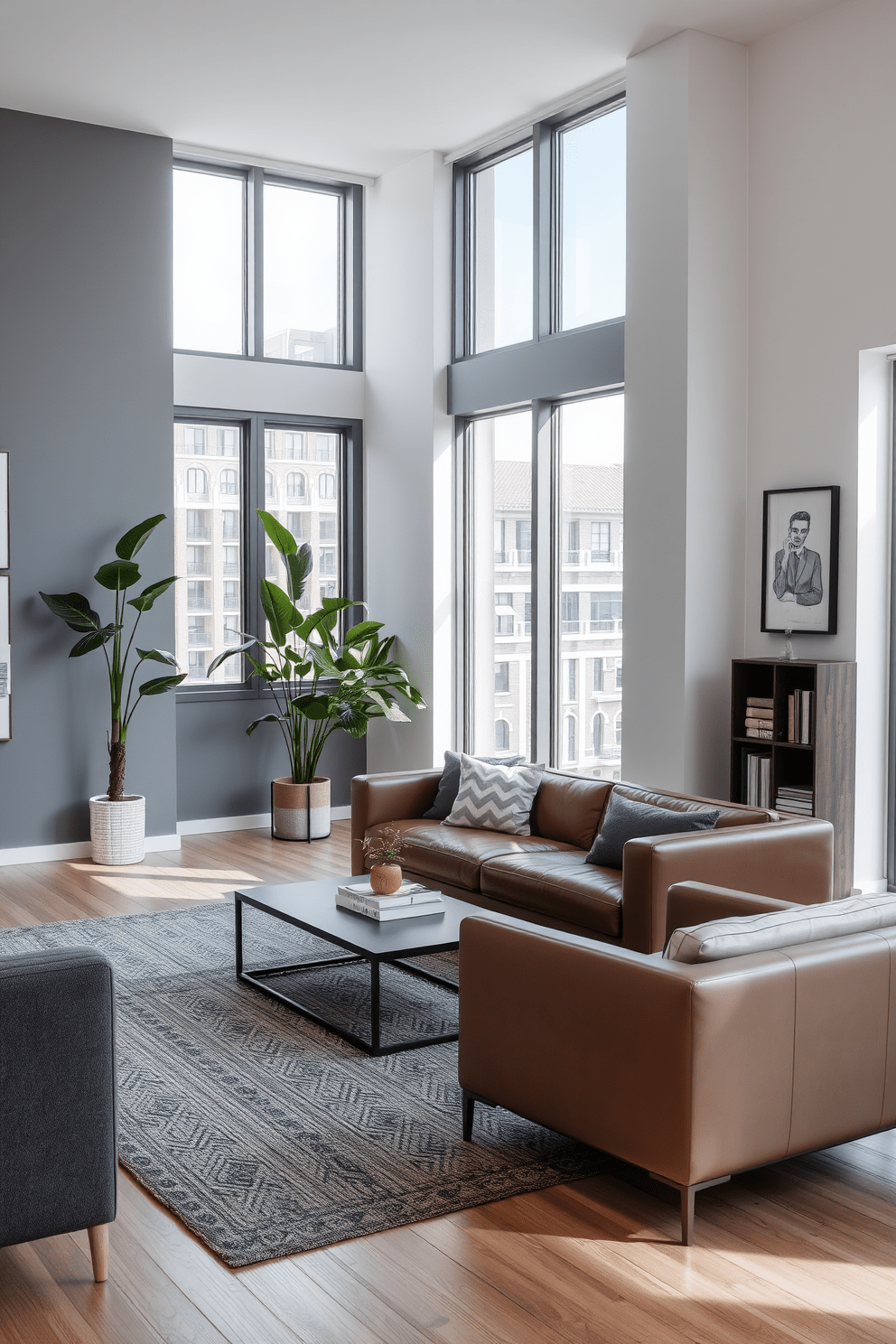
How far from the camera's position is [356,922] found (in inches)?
177

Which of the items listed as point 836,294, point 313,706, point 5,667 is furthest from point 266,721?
point 836,294

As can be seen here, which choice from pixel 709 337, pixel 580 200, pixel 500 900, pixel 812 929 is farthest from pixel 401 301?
pixel 812 929

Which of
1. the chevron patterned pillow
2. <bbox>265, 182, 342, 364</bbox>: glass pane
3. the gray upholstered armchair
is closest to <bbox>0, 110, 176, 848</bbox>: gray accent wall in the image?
<bbox>265, 182, 342, 364</bbox>: glass pane

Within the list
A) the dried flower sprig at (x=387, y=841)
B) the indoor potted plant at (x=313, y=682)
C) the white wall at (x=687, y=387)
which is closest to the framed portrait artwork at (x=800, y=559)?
the white wall at (x=687, y=387)

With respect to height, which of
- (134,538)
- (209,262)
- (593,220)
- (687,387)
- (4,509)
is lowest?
(134,538)

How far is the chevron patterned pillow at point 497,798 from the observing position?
5.77m

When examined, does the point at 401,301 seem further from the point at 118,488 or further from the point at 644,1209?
the point at 644,1209

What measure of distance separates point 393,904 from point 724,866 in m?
1.17

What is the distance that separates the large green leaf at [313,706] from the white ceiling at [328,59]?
3.34 meters

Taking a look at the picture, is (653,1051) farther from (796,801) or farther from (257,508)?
(257,508)

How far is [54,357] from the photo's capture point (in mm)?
7117

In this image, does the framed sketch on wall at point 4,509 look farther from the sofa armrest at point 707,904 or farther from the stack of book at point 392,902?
the sofa armrest at point 707,904

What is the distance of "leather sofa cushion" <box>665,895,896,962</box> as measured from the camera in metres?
2.93

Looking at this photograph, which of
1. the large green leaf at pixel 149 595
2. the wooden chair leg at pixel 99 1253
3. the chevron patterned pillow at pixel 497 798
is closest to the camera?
the wooden chair leg at pixel 99 1253
